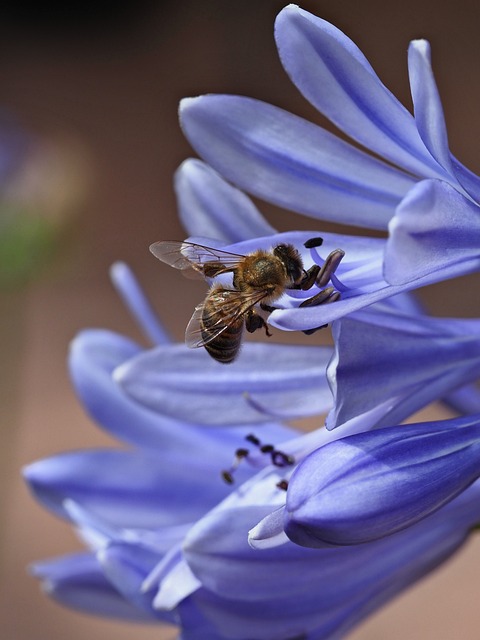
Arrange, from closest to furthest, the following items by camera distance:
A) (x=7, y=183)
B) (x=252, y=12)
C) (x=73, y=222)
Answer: (x=73, y=222)
(x=7, y=183)
(x=252, y=12)

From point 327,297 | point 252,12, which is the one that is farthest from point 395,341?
point 252,12

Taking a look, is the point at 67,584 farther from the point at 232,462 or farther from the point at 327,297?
the point at 327,297

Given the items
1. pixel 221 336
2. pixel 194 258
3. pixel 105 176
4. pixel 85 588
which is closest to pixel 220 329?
pixel 221 336

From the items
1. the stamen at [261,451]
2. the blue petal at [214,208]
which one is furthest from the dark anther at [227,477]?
the blue petal at [214,208]

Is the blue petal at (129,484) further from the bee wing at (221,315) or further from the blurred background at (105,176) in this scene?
the blurred background at (105,176)

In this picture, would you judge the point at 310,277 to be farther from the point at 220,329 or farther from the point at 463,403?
the point at 463,403

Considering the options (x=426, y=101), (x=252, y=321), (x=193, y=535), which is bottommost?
(x=193, y=535)
